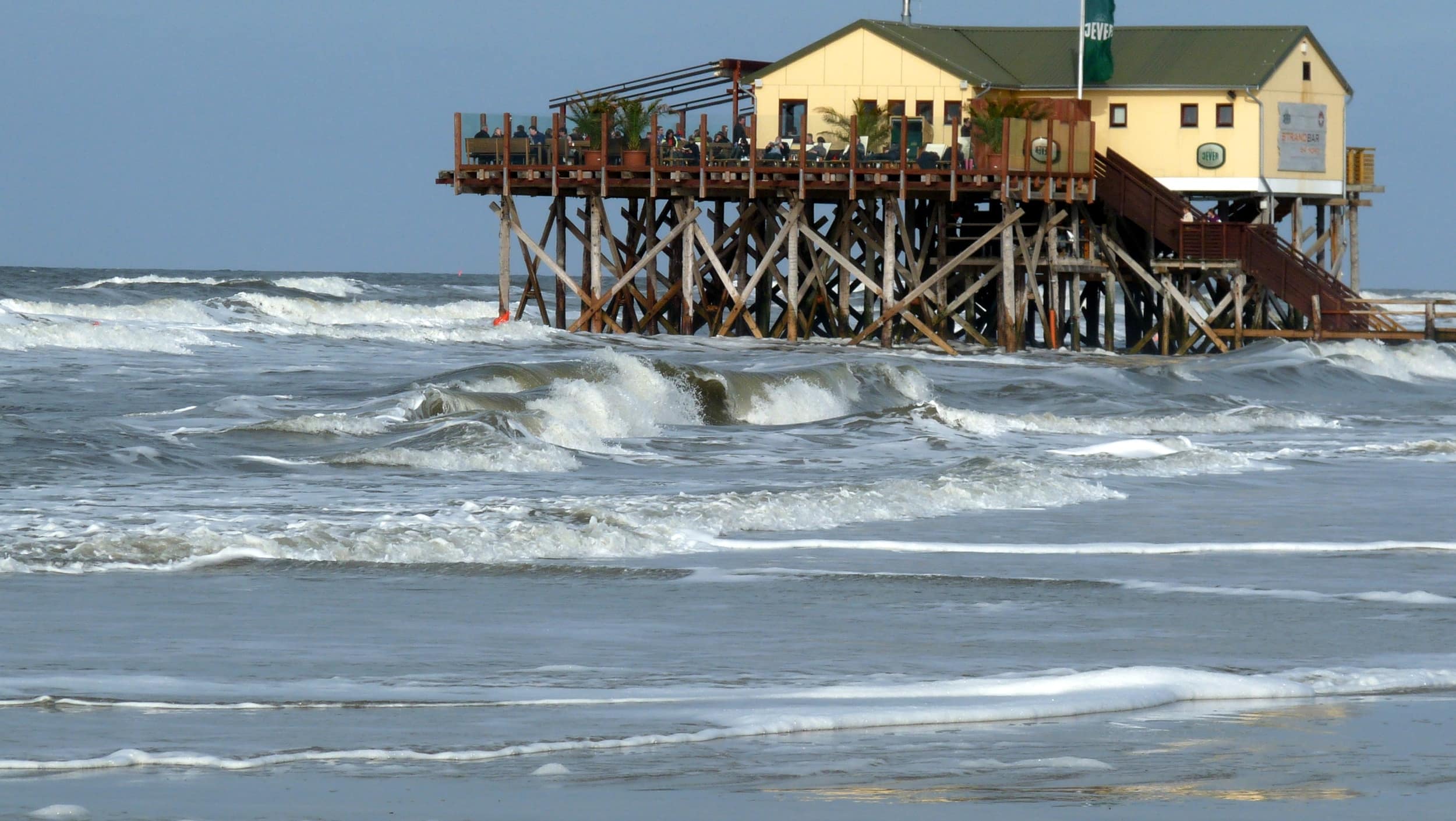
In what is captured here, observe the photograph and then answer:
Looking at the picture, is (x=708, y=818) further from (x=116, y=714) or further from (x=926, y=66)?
(x=926, y=66)

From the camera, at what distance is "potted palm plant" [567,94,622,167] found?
35.5m

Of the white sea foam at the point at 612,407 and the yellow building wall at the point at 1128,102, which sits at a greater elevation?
the yellow building wall at the point at 1128,102

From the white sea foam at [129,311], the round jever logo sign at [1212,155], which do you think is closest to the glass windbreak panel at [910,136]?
the round jever logo sign at [1212,155]

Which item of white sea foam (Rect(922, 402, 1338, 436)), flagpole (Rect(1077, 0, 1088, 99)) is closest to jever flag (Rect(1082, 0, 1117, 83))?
A: flagpole (Rect(1077, 0, 1088, 99))

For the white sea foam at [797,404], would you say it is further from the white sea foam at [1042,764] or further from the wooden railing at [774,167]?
the white sea foam at [1042,764]

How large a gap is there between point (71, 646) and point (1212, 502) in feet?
31.1

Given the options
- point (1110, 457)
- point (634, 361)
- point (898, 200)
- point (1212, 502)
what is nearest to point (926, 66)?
point (898, 200)

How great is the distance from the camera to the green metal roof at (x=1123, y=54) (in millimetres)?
36938

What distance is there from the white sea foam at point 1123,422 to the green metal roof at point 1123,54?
14276 mm

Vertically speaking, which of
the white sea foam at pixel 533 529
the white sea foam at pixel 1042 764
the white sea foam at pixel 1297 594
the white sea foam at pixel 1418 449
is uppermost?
the white sea foam at pixel 1042 764

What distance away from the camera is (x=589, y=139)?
35.8 m

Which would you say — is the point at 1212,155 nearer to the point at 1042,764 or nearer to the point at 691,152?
the point at 691,152

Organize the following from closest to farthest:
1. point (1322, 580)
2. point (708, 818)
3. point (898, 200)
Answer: point (708, 818) < point (1322, 580) < point (898, 200)

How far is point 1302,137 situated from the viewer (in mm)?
37969
